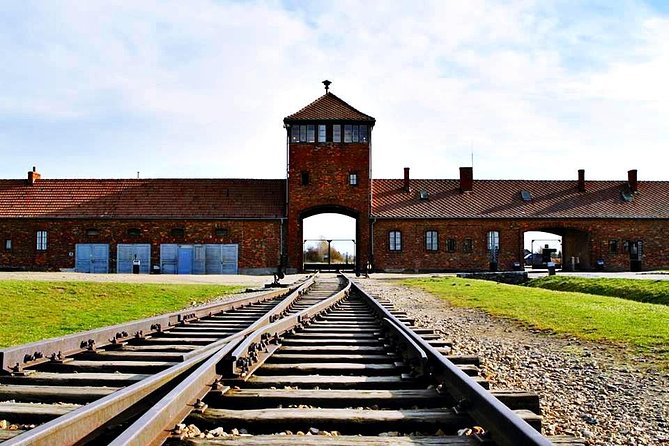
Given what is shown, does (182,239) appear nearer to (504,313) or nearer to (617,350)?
(504,313)

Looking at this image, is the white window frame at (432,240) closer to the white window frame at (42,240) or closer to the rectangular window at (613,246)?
the rectangular window at (613,246)

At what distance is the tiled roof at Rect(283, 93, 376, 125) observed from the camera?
37.7m

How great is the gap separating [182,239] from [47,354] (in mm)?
32862

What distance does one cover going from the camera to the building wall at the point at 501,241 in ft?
125

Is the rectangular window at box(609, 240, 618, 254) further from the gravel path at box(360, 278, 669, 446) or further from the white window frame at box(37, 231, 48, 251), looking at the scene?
the white window frame at box(37, 231, 48, 251)

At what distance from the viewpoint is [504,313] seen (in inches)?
453

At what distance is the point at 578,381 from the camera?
17.7ft

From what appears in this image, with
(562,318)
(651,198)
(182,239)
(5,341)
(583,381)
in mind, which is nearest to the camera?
(583,381)

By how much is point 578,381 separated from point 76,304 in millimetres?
12155

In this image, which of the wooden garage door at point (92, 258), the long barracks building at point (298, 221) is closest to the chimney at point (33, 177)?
the long barracks building at point (298, 221)

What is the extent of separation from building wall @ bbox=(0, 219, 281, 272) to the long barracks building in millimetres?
59

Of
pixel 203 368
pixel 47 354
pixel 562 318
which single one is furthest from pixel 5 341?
pixel 562 318

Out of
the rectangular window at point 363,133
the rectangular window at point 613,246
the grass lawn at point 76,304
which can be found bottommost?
the grass lawn at point 76,304

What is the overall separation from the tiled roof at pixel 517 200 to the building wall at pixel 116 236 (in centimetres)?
730
